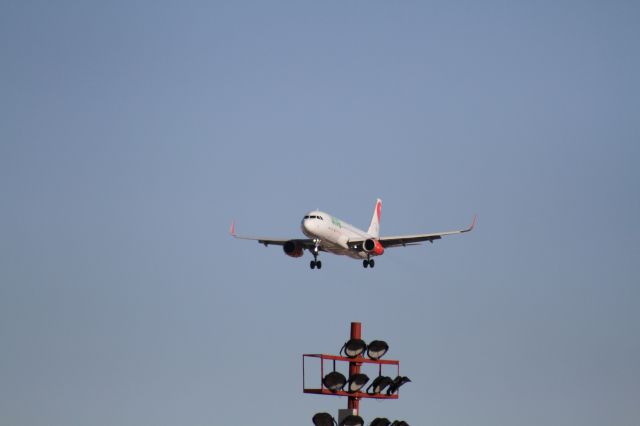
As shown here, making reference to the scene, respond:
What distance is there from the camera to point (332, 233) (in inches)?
3999

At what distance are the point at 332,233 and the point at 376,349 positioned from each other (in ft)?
128

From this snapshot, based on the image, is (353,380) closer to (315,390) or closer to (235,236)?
(315,390)

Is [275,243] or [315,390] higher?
[275,243]

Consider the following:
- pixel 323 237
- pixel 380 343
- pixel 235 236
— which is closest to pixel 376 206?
pixel 235 236

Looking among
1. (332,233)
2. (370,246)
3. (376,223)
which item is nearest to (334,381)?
(332,233)

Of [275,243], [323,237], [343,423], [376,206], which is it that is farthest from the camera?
[376,206]

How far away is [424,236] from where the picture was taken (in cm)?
10525

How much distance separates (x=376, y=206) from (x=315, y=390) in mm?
71334

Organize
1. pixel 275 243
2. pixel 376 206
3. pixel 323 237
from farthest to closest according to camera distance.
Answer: pixel 376 206 → pixel 275 243 → pixel 323 237

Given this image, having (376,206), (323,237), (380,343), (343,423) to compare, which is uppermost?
(376,206)

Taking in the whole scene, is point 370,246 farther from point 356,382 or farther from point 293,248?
point 356,382

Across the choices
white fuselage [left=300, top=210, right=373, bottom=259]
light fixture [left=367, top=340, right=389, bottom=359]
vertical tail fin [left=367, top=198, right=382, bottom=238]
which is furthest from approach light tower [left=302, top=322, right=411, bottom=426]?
vertical tail fin [left=367, top=198, right=382, bottom=238]

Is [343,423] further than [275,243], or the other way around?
[275,243]

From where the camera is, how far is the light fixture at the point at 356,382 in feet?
201
